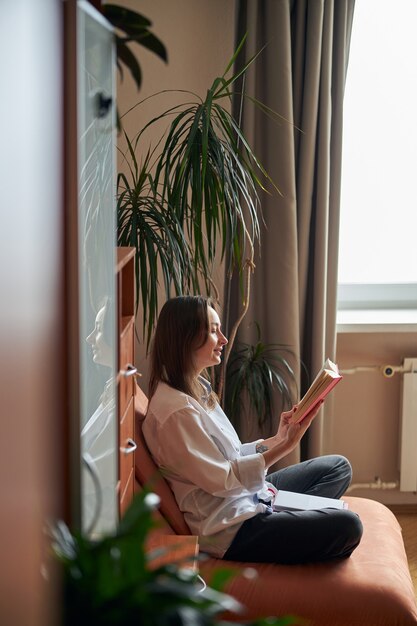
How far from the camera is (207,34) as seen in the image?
3.62 metres

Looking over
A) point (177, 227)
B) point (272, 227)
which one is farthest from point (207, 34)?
point (177, 227)

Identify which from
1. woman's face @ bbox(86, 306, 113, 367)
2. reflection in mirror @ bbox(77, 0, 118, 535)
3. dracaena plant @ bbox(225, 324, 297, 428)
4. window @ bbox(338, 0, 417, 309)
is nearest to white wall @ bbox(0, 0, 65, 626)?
reflection in mirror @ bbox(77, 0, 118, 535)

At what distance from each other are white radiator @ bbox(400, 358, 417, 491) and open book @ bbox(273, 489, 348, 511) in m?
1.06

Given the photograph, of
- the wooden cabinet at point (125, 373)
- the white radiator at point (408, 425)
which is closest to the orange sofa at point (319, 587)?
the wooden cabinet at point (125, 373)

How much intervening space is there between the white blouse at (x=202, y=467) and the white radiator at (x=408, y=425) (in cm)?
130

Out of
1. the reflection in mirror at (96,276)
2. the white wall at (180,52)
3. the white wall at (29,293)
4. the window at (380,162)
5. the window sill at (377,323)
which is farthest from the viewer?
the window at (380,162)

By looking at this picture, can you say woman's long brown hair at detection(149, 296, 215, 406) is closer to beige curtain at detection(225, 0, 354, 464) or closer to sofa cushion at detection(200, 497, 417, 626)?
sofa cushion at detection(200, 497, 417, 626)

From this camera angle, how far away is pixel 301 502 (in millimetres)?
2768

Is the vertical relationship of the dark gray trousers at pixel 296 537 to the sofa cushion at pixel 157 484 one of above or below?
below

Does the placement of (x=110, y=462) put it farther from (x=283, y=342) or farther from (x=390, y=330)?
(x=390, y=330)

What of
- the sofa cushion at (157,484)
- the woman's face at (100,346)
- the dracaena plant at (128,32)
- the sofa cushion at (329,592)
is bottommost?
the sofa cushion at (329,592)

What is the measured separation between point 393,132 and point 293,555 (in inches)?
81.0

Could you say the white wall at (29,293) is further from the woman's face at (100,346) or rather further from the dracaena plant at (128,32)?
the woman's face at (100,346)

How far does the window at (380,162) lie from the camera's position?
3.91 metres
